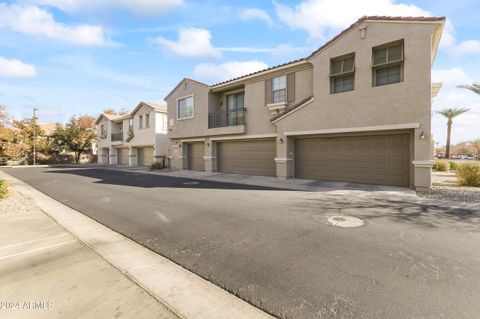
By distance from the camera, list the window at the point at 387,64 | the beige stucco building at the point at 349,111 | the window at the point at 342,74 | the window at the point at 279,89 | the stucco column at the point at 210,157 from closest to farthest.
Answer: the beige stucco building at the point at 349,111 < the window at the point at 387,64 < the window at the point at 342,74 < the window at the point at 279,89 < the stucco column at the point at 210,157

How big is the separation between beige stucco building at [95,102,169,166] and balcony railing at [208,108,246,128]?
8.89m

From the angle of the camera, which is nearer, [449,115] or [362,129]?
[362,129]

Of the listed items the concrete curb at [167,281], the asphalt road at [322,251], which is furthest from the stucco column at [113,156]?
the concrete curb at [167,281]

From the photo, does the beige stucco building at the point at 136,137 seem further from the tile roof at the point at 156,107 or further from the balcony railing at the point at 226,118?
the balcony railing at the point at 226,118

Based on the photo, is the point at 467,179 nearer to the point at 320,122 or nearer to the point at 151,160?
the point at 320,122

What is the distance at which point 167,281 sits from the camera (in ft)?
11.2

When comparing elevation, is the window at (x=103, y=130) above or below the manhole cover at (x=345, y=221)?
above

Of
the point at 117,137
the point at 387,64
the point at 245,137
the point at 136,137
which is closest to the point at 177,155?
the point at 245,137

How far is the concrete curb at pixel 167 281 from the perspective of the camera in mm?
2740

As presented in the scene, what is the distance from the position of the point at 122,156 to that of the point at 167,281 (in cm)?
3143

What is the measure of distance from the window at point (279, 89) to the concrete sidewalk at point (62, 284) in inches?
487

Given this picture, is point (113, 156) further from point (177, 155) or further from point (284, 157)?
point (284, 157)

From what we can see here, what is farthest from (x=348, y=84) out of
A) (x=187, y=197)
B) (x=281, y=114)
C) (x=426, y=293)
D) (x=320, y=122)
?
(x=426, y=293)

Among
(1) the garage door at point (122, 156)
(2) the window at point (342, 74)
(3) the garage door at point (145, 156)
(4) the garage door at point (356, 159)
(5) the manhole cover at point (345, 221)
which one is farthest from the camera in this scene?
(1) the garage door at point (122, 156)
